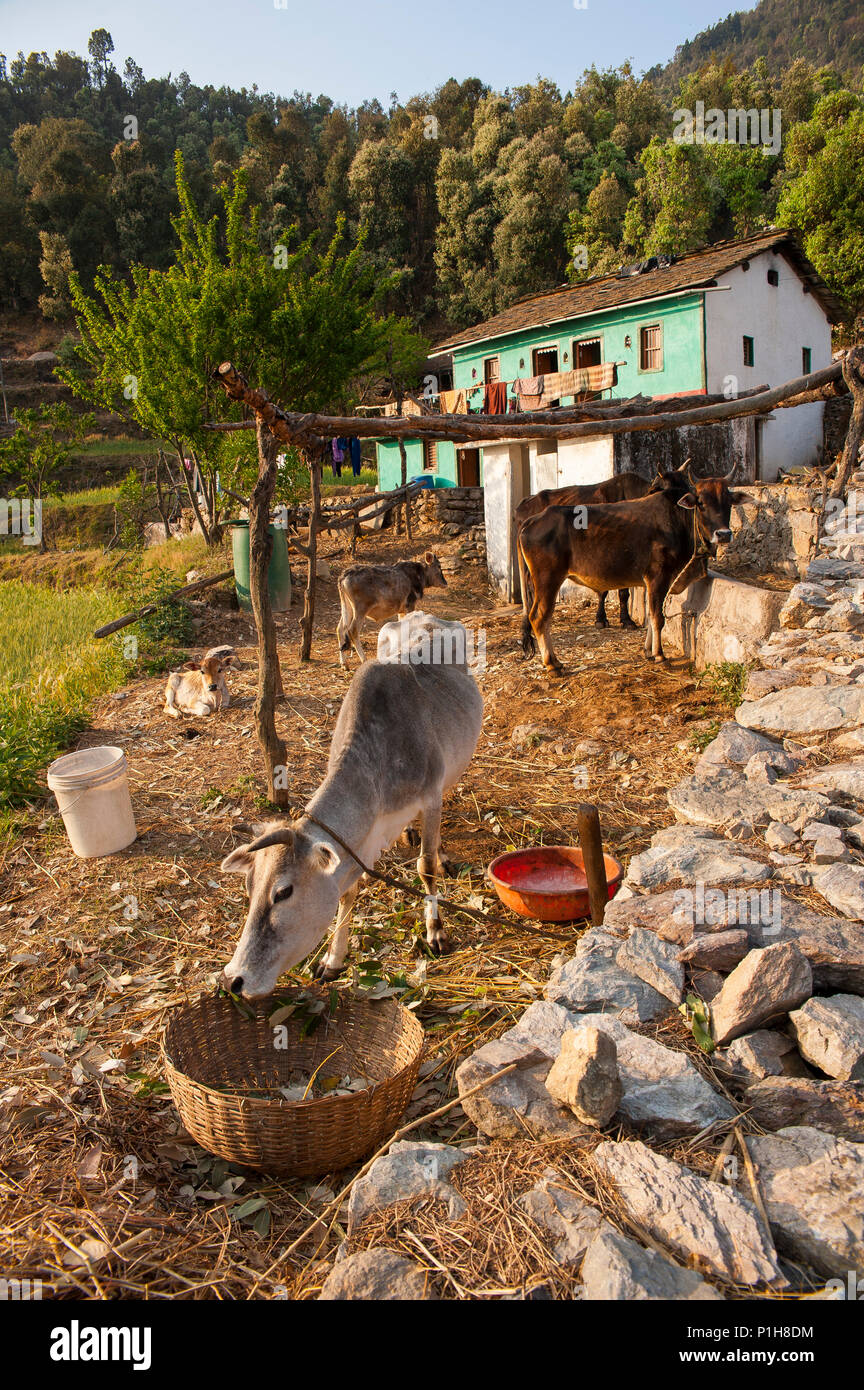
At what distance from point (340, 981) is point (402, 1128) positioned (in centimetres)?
125

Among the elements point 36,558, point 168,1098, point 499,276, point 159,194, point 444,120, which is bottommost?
point 168,1098

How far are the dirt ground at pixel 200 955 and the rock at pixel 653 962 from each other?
211 mm

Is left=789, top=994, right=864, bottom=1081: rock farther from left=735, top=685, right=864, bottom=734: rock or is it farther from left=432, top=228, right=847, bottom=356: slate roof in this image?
left=432, top=228, right=847, bottom=356: slate roof

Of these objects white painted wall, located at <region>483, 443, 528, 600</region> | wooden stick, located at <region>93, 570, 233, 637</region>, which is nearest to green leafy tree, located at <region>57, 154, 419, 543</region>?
wooden stick, located at <region>93, 570, 233, 637</region>

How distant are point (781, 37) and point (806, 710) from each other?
156964 millimetres

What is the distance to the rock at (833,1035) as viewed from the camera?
9.84 feet

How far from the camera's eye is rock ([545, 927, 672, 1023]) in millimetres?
3506

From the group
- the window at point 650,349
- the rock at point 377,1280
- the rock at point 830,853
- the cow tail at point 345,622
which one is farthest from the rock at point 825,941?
the window at point 650,349

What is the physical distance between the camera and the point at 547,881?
5.56 metres

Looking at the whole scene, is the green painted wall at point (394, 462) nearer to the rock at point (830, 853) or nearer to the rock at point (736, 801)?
the rock at point (736, 801)

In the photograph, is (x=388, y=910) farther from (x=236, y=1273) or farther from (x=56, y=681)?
(x=56, y=681)

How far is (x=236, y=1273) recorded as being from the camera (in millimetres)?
2852

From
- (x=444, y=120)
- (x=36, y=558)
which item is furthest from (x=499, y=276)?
(x=36, y=558)

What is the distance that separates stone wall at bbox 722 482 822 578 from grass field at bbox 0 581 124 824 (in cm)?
810
